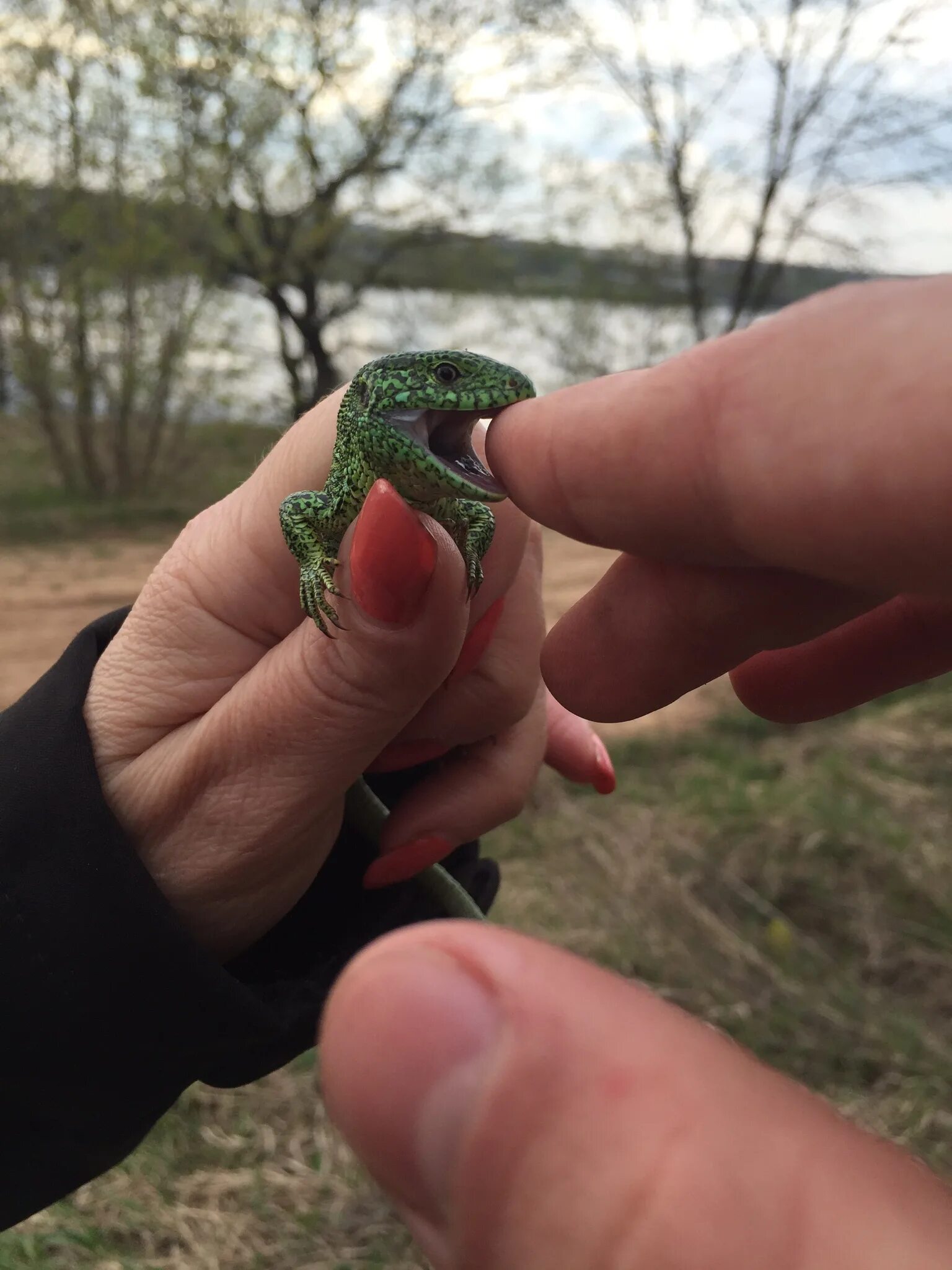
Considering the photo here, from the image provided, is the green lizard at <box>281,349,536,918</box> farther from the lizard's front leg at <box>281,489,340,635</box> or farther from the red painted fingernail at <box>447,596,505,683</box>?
the red painted fingernail at <box>447,596,505,683</box>

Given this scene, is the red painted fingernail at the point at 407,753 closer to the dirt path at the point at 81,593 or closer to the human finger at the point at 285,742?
the human finger at the point at 285,742

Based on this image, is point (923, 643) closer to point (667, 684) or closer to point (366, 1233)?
point (667, 684)

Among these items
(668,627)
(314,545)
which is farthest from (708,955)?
(314,545)

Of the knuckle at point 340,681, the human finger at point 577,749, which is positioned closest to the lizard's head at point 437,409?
the knuckle at point 340,681

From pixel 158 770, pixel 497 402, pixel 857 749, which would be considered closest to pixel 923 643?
pixel 497 402

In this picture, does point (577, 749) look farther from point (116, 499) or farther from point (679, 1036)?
point (116, 499)

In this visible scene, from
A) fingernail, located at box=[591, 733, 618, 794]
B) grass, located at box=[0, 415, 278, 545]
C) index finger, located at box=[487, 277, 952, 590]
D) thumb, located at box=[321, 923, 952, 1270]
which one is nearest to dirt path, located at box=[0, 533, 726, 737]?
grass, located at box=[0, 415, 278, 545]
